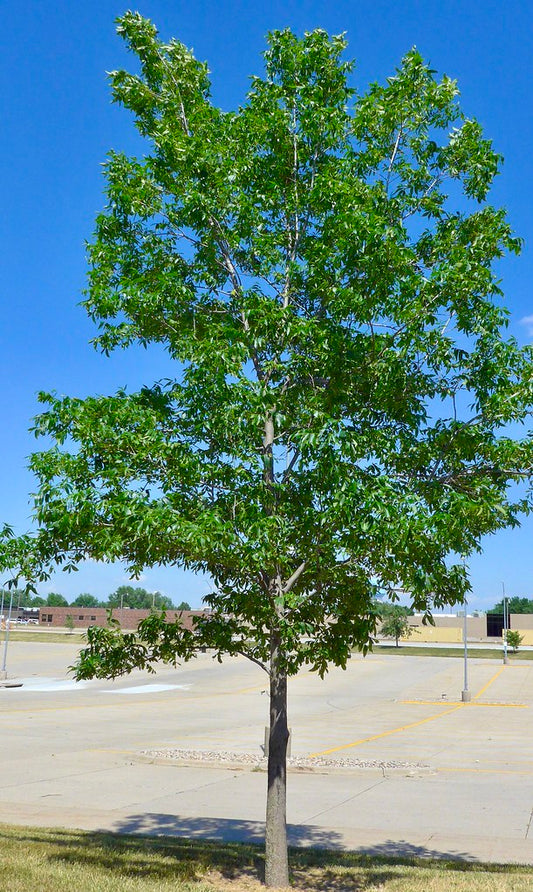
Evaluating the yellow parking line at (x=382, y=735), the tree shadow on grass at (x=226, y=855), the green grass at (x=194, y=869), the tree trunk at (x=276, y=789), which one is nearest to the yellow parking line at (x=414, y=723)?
the yellow parking line at (x=382, y=735)

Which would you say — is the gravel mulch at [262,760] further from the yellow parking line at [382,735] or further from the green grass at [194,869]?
the green grass at [194,869]

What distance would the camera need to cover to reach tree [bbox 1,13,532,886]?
8.12 meters

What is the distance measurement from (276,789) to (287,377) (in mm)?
4288

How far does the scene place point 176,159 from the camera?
939 cm

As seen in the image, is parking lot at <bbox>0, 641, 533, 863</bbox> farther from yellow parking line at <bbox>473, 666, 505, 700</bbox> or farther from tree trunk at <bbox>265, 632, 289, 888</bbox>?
tree trunk at <bbox>265, 632, 289, 888</bbox>

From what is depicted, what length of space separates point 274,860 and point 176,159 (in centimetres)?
736

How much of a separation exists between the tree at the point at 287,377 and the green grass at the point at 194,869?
2.82 feet

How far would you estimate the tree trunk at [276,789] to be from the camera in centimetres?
895

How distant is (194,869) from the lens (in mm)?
9539

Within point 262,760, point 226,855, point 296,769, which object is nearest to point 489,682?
point 262,760

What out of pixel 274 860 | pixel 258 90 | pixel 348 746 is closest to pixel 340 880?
pixel 274 860

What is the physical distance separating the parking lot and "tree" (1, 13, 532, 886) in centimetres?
460

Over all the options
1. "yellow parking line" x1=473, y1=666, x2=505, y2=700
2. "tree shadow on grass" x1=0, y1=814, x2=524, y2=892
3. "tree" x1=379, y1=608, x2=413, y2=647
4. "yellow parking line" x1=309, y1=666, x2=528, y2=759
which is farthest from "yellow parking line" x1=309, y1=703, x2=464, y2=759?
"tree" x1=379, y1=608, x2=413, y2=647

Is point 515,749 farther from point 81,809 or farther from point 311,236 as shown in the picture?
point 311,236
